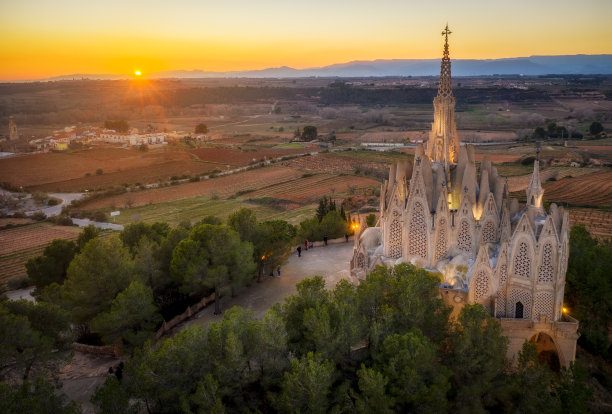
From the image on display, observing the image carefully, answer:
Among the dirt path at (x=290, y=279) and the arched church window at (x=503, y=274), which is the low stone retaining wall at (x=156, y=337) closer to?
the dirt path at (x=290, y=279)

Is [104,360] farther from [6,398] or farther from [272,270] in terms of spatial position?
[272,270]

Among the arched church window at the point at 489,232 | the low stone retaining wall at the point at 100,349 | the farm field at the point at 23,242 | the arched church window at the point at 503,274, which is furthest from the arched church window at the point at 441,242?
the farm field at the point at 23,242

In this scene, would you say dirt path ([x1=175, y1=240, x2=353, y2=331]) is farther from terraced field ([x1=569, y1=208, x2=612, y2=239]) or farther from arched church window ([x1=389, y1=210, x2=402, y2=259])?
terraced field ([x1=569, y1=208, x2=612, y2=239])

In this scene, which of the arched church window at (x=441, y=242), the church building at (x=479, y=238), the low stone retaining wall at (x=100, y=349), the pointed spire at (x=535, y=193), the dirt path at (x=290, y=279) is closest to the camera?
the church building at (x=479, y=238)

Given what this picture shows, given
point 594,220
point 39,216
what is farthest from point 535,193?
point 39,216

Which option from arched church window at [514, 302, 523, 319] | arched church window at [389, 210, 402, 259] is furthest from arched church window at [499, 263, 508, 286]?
arched church window at [389, 210, 402, 259]

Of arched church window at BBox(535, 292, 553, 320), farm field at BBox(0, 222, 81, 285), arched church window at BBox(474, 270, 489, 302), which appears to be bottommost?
farm field at BBox(0, 222, 81, 285)

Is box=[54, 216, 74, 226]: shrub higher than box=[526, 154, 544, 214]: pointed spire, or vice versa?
box=[526, 154, 544, 214]: pointed spire
